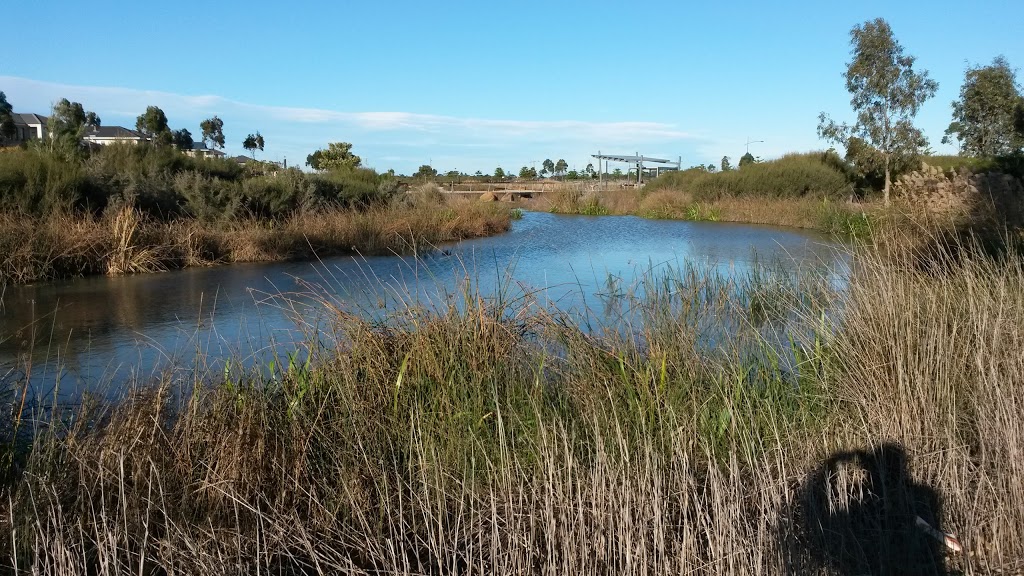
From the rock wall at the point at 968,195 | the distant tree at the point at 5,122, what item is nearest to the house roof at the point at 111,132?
the distant tree at the point at 5,122

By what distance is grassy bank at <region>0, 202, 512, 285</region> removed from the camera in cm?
1137

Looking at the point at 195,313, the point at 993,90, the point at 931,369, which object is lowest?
the point at 195,313

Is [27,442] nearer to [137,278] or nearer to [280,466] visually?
[280,466]

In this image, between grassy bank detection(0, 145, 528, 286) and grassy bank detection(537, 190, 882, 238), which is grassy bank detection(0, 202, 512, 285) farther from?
grassy bank detection(537, 190, 882, 238)

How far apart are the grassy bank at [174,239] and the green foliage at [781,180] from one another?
17397mm

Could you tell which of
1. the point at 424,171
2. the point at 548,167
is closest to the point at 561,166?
the point at 548,167

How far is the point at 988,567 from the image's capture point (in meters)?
2.91

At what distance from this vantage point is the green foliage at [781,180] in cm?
3077

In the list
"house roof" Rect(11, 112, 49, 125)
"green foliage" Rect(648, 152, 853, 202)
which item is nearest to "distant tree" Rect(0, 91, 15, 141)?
"house roof" Rect(11, 112, 49, 125)

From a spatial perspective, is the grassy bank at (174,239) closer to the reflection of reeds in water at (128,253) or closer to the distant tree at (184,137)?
the reflection of reeds in water at (128,253)

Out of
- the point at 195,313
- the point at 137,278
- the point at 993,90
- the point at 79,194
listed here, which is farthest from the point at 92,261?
the point at 993,90

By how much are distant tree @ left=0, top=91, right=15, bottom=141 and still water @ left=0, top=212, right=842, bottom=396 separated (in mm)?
42454

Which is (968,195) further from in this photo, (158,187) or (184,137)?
(184,137)

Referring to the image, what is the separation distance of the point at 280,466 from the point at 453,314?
144 cm
